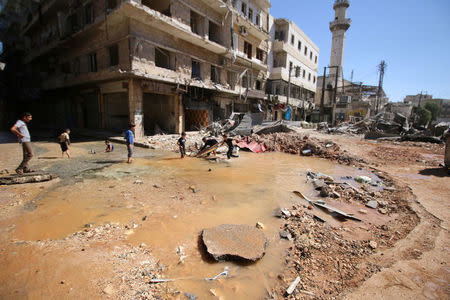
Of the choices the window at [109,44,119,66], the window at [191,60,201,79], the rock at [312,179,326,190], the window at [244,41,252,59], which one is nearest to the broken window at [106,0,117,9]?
the window at [109,44,119,66]

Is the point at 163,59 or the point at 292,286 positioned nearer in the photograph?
the point at 292,286

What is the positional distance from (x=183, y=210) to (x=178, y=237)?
922 mm

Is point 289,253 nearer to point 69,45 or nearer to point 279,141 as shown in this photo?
point 279,141

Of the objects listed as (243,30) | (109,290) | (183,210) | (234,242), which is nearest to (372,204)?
(234,242)

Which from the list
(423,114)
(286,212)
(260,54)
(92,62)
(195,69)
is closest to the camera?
(286,212)

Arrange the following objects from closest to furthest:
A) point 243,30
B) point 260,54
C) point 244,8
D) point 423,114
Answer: point 243,30, point 244,8, point 260,54, point 423,114

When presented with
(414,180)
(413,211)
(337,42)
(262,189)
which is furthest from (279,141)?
(337,42)

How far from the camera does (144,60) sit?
1264cm

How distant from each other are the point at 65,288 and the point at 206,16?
18893 millimetres

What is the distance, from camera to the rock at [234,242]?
265 centimetres

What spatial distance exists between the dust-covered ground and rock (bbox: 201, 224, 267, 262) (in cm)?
16

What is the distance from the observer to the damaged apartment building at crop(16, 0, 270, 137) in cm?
1266

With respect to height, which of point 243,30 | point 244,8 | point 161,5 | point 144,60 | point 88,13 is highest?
point 244,8

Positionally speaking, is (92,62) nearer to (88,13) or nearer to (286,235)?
(88,13)
